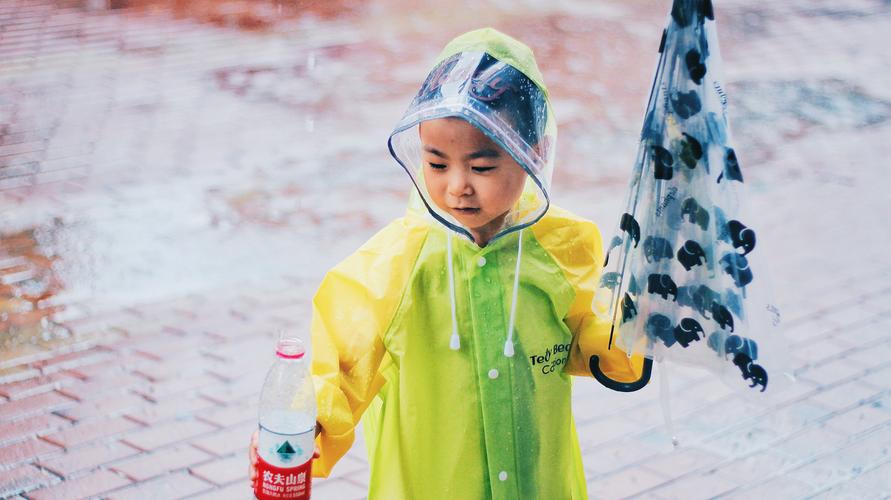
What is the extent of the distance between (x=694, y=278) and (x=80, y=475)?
8.37 feet

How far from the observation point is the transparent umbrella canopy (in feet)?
7.41

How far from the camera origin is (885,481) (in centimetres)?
411

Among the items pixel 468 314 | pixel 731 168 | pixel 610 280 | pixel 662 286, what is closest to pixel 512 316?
pixel 468 314

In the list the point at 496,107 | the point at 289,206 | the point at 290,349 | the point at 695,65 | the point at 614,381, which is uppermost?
the point at 695,65

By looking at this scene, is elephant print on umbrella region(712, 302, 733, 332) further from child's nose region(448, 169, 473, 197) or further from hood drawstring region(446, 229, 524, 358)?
child's nose region(448, 169, 473, 197)

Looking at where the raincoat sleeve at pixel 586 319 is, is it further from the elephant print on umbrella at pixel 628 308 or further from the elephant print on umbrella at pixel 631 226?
the elephant print on umbrella at pixel 631 226

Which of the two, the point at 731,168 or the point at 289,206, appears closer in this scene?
the point at 731,168

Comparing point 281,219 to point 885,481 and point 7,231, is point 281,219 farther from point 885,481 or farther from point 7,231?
point 885,481

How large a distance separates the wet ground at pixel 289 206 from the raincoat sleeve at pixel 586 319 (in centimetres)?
67

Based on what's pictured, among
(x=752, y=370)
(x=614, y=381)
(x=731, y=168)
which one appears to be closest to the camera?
(x=731, y=168)

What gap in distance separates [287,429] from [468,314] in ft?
1.57

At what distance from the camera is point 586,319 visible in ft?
8.48

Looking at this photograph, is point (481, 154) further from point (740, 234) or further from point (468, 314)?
point (740, 234)

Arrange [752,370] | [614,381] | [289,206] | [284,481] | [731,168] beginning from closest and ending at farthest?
[284,481], [731,168], [752,370], [614,381], [289,206]
